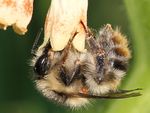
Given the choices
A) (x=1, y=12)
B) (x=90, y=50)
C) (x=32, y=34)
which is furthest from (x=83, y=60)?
(x=32, y=34)

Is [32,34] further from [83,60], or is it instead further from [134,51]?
[83,60]

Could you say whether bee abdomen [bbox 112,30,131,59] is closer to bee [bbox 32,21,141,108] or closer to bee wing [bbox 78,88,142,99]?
bee [bbox 32,21,141,108]

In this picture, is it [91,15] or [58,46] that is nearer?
[58,46]

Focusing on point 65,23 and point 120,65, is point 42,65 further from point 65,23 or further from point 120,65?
point 120,65

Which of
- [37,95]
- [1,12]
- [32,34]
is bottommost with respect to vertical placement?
[37,95]

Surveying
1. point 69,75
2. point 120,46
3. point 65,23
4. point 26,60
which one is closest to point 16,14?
point 65,23

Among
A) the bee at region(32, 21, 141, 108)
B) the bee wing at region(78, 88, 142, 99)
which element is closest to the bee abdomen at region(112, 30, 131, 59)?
the bee at region(32, 21, 141, 108)

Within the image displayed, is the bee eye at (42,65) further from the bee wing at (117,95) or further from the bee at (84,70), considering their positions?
the bee wing at (117,95)
